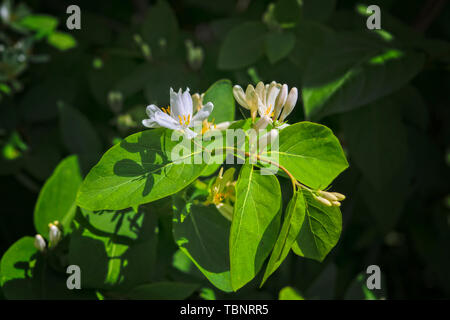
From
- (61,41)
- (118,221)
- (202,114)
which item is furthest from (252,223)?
(61,41)

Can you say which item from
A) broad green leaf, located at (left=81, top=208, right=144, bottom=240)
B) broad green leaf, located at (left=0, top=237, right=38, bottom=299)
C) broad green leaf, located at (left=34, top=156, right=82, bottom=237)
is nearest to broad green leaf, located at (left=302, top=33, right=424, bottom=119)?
broad green leaf, located at (left=81, top=208, right=144, bottom=240)

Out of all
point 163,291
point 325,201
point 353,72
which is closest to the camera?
point 325,201

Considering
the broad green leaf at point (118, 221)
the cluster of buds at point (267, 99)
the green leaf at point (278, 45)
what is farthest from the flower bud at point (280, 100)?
the green leaf at point (278, 45)

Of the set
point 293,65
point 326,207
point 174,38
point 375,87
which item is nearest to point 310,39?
point 293,65

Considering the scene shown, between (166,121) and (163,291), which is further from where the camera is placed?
(163,291)

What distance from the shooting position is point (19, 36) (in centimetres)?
150

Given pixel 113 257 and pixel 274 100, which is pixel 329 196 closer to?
pixel 274 100

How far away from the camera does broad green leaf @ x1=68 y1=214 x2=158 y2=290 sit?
0.77 m

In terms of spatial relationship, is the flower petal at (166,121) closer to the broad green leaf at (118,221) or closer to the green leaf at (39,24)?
the broad green leaf at (118,221)

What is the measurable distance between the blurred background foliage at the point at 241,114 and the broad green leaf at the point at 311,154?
0.91 feet

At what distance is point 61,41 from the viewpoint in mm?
1344

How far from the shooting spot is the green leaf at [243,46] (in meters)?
1.10

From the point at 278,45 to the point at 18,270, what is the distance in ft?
2.72
